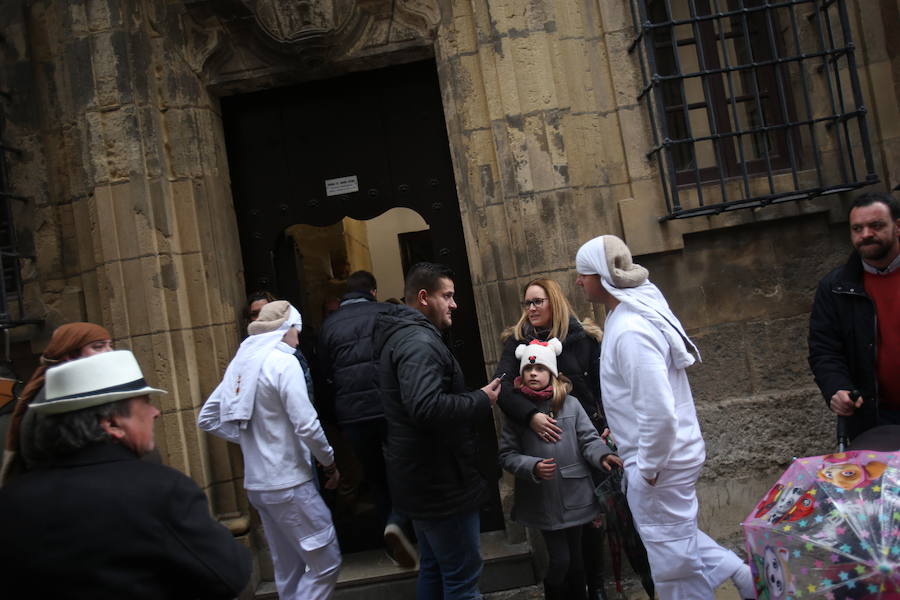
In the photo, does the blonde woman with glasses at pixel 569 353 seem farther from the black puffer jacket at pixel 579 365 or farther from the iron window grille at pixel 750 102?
the iron window grille at pixel 750 102

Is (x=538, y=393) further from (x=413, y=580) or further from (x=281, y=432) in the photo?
(x=413, y=580)

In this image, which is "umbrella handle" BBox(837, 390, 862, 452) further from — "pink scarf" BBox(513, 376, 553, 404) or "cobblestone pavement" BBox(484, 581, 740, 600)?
"pink scarf" BBox(513, 376, 553, 404)

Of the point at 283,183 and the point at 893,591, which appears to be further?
the point at 283,183

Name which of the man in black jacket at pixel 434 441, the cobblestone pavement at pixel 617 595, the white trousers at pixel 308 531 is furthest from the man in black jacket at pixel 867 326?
the white trousers at pixel 308 531

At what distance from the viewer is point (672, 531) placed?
3129 mm

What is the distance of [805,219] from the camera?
16.5 ft

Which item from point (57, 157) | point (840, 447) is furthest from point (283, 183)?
point (840, 447)

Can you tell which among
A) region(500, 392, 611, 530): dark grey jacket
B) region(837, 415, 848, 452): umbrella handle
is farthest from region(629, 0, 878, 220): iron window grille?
region(500, 392, 611, 530): dark grey jacket

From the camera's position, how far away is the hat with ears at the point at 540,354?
384 centimetres

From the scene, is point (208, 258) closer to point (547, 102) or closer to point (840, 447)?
point (547, 102)

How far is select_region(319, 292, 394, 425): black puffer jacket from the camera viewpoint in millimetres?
4586

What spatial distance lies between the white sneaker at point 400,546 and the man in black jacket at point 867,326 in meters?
2.27

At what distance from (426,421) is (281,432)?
102cm

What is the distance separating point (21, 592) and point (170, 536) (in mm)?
323
